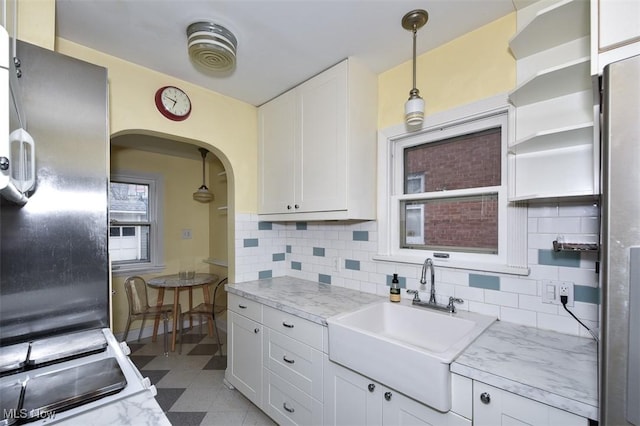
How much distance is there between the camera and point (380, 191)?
2.14 metres

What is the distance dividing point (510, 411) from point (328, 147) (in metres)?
1.67

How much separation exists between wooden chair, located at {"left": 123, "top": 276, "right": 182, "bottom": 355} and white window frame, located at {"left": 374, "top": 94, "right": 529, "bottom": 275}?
2711 mm

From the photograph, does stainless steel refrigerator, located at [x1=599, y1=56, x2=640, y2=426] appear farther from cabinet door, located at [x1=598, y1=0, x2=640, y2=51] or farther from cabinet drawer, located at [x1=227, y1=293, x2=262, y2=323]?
cabinet drawer, located at [x1=227, y1=293, x2=262, y2=323]

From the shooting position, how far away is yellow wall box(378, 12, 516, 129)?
1571mm

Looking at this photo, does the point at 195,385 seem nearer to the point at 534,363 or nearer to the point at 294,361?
the point at 294,361

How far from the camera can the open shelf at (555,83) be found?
1188 mm

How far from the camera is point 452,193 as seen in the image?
1.82 meters

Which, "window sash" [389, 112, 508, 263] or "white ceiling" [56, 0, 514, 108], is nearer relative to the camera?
"white ceiling" [56, 0, 514, 108]

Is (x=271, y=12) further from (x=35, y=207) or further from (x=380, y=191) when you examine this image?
(x=35, y=207)

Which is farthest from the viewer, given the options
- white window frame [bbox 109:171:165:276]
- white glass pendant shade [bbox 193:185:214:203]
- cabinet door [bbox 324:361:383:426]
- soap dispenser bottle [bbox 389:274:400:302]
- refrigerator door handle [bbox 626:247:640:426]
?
white glass pendant shade [bbox 193:185:214:203]

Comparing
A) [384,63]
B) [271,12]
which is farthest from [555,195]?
[271,12]

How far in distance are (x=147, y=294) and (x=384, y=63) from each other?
3644 millimetres

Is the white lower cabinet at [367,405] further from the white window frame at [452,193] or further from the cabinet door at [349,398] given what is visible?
the white window frame at [452,193]

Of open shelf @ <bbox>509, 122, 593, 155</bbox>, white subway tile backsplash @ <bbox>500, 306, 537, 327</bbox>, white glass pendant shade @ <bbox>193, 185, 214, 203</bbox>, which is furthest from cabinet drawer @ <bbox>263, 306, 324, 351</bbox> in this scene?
white glass pendant shade @ <bbox>193, 185, 214, 203</bbox>
